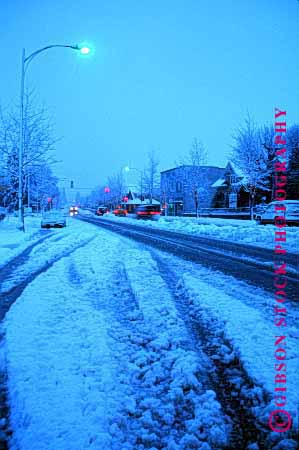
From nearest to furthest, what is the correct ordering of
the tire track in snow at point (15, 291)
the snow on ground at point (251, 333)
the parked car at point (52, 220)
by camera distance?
the snow on ground at point (251, 333)
the tire track in snow at point (15, 291)
the parked car at point (52, 220)

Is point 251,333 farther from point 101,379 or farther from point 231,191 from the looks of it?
point 231,191

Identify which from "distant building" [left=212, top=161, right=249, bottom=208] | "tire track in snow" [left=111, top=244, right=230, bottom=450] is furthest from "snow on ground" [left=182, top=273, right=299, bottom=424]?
"distant building" [left=212, top=161, right=249, bottom=208]

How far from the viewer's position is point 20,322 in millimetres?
3951

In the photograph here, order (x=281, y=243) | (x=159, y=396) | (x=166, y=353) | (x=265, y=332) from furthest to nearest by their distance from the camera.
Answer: (x=281, y=243)
(x=265, y=332)
(x=166, y=353)
(x=159, y=396)

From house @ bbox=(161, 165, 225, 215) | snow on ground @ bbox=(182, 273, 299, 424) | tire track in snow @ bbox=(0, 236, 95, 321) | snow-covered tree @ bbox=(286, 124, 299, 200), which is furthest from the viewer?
house @ bbox=(161, 165, 225, 215)

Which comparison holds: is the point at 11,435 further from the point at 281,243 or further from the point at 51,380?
the point at 281,243

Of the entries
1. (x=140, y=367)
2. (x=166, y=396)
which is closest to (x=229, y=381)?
(x=166, y=396)

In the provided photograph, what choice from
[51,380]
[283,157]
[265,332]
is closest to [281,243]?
[265,332]

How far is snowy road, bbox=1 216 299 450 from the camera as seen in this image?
A: 2.03 m

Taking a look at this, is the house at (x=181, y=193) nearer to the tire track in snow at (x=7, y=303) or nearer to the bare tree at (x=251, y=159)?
the bare tree at (x=251, y=159)

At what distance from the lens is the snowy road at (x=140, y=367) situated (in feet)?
6.67

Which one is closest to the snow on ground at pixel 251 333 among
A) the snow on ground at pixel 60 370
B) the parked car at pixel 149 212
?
the snow on ground at pixel 60 370

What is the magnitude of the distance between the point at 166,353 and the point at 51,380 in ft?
4.03

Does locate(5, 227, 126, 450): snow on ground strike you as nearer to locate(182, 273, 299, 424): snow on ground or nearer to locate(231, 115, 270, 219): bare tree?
locate(182, 273, 299, 424): snow on ground
